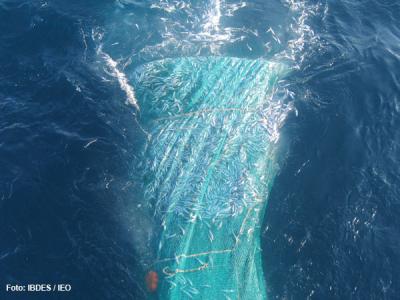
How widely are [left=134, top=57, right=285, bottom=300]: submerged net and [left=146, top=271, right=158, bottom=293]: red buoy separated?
122 mm

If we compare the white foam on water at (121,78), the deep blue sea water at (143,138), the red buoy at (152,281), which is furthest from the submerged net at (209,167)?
the deep blue sea water at (143,138)

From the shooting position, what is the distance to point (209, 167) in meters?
10.5

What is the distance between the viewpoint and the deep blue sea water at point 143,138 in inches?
362

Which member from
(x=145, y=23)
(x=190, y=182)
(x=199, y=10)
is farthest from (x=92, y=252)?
(x=199, y=10)

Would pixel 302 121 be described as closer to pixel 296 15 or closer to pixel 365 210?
pixel 365 210

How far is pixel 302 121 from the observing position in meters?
12.1

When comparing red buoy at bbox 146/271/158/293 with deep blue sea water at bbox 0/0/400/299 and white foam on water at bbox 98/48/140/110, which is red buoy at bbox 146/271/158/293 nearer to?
deep blue sea water at bbox 0/0/400/299

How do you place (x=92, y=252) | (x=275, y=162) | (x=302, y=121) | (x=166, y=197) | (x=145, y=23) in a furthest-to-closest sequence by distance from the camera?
(x=145, y=23), (x=302, y=121), (x=275, y=162), (x=166, y=197), (x=92, y=252)

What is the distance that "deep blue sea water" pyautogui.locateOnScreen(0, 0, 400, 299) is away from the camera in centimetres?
920

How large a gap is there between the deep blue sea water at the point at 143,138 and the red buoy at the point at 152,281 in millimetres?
178

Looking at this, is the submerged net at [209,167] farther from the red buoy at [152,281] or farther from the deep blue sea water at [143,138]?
the deep blue sea water at [143,138]

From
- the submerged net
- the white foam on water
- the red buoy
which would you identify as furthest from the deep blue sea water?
the submerged net

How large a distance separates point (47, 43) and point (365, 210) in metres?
12.3

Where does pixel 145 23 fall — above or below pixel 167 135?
above
